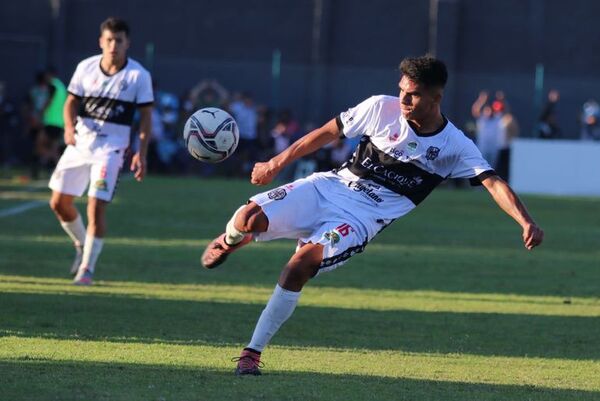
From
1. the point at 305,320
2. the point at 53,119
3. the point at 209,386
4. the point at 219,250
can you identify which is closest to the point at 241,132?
the point at 53,119

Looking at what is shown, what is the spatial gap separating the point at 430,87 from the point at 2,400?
10.7ft

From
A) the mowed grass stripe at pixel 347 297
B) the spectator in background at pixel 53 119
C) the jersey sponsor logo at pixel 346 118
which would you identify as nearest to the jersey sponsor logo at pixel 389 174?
the jersey sponsor logo at pixel 346 118

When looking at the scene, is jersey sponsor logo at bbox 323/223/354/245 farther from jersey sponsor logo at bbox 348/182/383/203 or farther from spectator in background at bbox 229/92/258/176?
spectator in background at bbox 229/92/258/176

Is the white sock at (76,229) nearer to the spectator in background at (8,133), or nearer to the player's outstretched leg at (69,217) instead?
the player's outstretched leg at (69,217)

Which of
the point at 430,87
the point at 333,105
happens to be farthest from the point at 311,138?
the point at 333,105

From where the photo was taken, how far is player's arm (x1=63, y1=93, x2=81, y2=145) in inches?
495

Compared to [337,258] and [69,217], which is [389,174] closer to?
[337,258]

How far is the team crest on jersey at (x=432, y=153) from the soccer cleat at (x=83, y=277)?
483 cm

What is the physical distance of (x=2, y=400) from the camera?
663 cm

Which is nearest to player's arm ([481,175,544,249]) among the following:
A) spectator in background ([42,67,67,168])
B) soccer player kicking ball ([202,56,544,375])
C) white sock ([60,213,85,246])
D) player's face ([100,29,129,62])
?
soccer player kicking ball ([202,56,544,375])

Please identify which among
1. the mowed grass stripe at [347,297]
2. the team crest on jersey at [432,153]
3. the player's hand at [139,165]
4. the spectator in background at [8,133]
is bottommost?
the spectator in background at [8,133]

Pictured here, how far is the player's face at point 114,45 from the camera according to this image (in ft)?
40.8

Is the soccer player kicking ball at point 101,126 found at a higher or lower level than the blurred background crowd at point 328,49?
higher

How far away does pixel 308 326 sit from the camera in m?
10.3
